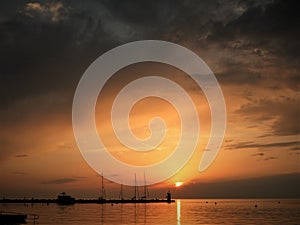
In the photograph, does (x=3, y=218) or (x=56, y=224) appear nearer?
(x=3, y=218)

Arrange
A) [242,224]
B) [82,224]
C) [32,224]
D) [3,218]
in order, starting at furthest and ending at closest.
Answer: [242,224]
[82,224]
[32,224]
[3,218]

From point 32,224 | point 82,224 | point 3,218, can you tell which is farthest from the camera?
point 82,224

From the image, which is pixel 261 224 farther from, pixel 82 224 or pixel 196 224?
pixel 82 224

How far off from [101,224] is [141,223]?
11364 mm

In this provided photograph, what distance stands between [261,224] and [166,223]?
24926mm

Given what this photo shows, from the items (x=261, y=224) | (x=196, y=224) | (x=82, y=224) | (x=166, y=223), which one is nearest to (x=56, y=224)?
(x=82, y=224)

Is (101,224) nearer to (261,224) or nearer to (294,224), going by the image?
(261,224)

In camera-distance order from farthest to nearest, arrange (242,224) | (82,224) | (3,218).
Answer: (242,224), (82,224), (3,218)

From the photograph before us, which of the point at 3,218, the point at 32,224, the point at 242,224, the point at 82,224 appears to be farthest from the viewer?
the point at 242,224

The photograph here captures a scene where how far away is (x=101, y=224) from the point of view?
9188cm

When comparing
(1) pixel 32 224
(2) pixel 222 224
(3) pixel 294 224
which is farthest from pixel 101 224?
(3) pixel 294 224

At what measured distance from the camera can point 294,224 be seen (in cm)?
9600

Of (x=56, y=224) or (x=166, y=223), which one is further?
(x=166, y=223)

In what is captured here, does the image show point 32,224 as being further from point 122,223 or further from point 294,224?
point 294,224
